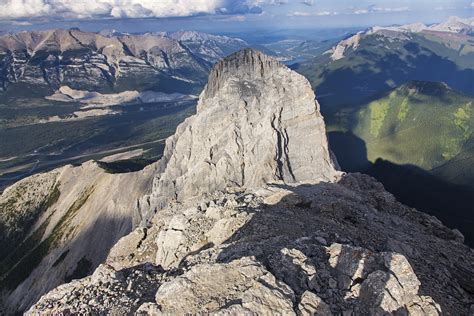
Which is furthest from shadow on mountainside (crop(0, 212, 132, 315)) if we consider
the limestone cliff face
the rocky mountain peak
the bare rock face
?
the rocky mountain peak

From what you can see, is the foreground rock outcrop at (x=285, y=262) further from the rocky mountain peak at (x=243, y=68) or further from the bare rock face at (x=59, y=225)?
the bare rock face at (x=59, y=225)

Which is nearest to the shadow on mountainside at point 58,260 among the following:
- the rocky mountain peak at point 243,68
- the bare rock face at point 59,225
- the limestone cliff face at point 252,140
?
the bare rock face at point 59,225

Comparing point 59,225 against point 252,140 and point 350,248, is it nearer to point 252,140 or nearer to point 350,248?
point 252,140

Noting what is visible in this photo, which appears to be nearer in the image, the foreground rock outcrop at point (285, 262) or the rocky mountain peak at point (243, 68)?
the foreground rock outcrop at point (285, 262)

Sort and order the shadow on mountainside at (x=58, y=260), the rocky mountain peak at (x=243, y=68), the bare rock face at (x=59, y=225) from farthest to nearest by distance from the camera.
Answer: the bare rock face at (x=59, y=225) → the rocky mountain peak at (x=243, y=68) → the shadow on mountainside at (x=58, y=260)

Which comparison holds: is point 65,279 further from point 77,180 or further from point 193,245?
point 193,245

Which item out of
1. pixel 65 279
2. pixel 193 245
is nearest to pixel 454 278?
pixel 193 245

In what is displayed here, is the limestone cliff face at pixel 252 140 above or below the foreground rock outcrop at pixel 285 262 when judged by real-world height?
below
